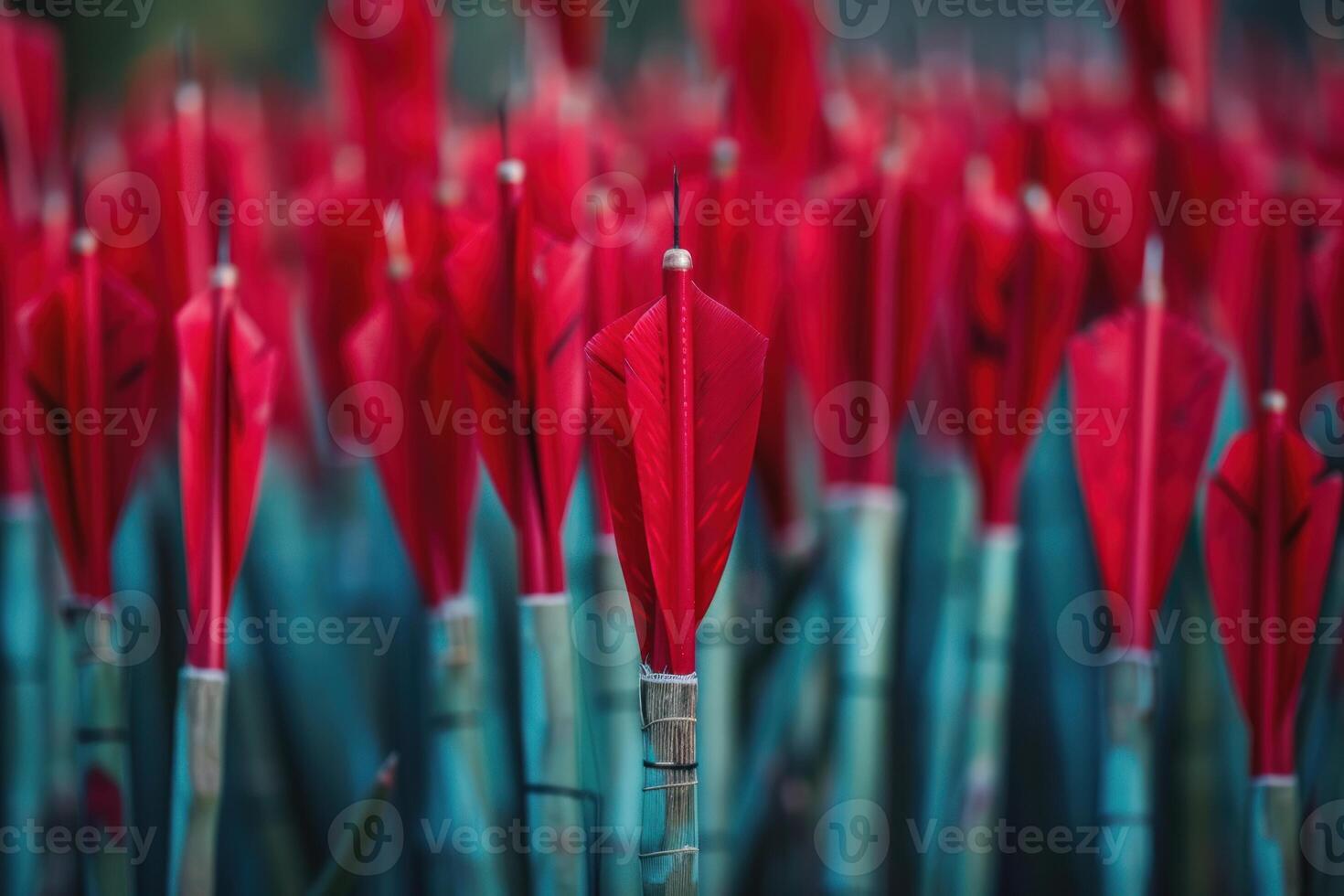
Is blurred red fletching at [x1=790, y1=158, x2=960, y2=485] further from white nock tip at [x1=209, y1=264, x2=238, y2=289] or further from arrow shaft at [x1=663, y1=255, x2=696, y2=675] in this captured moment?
white nock tip at [x1=209, y1=264, x2=238, y2=289]

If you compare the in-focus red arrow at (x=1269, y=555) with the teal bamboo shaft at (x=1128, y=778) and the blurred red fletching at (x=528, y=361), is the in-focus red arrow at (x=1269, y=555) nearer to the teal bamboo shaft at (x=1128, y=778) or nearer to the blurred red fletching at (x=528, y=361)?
the teal bamboo shaft at (x=1128, y=778)

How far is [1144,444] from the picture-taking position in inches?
85.1

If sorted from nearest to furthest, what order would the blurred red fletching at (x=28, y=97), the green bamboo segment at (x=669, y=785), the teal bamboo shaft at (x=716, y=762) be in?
1. the green bamboo segment at (x=669, y=785)
2. the teal bamboo shaft at (x=716, y=762)
3. the blurred red fletching at (x=28, y=97)

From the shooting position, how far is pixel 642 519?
5.82ft

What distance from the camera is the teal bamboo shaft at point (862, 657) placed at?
2135mm

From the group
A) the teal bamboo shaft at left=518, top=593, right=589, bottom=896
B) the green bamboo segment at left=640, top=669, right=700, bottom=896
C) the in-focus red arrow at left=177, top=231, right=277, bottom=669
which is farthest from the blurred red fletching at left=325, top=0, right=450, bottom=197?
the green bamboo segment at left=640, top=669, right=700, bottom=896

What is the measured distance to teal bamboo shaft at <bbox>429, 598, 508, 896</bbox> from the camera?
2.15 metres

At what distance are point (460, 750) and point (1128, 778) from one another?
52.6 inches

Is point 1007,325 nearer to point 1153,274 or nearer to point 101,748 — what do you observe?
point 1153,274

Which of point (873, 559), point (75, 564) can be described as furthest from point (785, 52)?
point (75, 564)

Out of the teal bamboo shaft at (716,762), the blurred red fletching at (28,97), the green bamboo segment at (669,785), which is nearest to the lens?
the green bamboo segment at (669,785)

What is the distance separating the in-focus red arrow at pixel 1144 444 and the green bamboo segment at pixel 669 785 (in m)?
0.97

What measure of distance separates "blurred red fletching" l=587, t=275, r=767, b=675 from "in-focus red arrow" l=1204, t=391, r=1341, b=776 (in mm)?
1059

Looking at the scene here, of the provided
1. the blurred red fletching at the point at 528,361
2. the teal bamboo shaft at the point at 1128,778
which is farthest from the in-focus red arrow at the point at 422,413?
the teal bamboo shaft at the point at 1128,778
